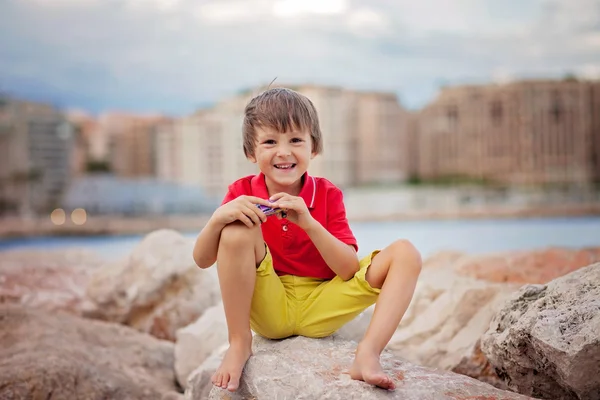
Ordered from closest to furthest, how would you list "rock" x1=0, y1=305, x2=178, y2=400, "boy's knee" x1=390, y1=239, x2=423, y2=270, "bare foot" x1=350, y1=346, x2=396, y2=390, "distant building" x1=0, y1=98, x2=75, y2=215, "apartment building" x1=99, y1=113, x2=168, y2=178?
"bare foot" x1=350, y1=346, x2=396, y2=390 → "boy's knee" x1=390, y1=239, x2=423, y2=270 → "rock" x1=0, y1=305, x2=178, y2=400 → "distant building" x1=0, y1=98, x2=75, y2=215 → "apartment building" x1=99, y1=113, x2=168, y2=178

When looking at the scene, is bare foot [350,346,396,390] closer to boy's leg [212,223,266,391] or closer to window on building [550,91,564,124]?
boy's leg [212,223,266,391]

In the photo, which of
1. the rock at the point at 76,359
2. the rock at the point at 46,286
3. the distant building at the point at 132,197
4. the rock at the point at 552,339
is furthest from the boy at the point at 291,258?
the distant building at the point at 132,197

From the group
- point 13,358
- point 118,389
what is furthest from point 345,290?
point 13,358

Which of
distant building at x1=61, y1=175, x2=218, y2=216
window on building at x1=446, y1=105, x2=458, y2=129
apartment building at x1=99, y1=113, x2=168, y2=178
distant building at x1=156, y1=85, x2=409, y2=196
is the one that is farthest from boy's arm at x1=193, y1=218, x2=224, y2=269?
window on building at x1=446, y1=105, x2=458, y2=129

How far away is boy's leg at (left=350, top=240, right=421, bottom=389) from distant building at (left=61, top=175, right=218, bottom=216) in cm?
1244

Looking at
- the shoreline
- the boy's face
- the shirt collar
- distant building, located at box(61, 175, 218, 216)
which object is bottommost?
the shoreline

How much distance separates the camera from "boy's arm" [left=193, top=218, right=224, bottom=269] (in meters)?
1.08

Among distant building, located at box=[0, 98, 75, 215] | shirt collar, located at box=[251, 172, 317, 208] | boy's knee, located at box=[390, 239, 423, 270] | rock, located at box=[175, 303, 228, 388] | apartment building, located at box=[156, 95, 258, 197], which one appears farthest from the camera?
apartment building, located at box=[156, 95, 258, 197]

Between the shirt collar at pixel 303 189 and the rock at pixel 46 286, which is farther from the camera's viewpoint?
the rock at pixel 46 286

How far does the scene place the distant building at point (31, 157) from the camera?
501 inches

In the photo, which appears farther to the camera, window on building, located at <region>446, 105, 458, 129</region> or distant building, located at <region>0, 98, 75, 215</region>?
window on building, located at <region>446, 105, 458, 129</region>

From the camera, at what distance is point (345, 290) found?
1179mm

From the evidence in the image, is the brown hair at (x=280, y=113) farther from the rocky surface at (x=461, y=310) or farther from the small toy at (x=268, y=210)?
the rocky surface at (x=461, y=310)

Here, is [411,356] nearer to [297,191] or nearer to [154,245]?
[297,191]
